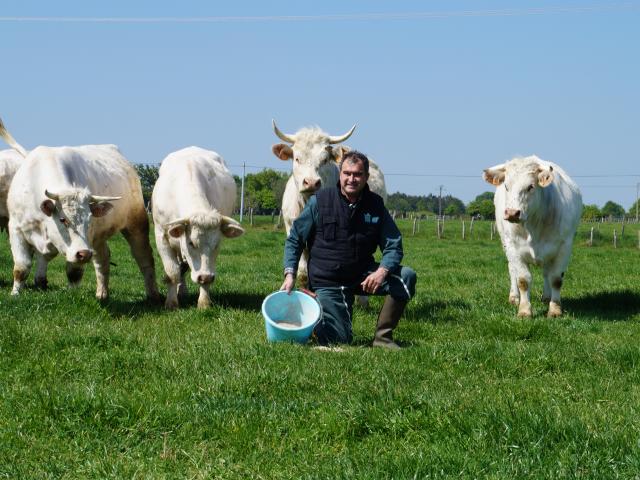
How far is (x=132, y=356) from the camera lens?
270 inches

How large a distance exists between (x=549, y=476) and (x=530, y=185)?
7056mm

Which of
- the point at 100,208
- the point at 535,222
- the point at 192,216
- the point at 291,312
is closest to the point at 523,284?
the point at 535,222

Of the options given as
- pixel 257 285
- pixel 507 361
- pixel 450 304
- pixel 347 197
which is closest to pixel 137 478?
pixel 507 361

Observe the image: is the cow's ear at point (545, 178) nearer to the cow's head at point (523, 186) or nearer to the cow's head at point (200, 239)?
the cow's head at point (523, 186)

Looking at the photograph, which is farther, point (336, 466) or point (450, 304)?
point (450, 304)

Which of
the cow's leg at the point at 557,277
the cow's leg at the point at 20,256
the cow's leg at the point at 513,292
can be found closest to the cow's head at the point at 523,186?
the cow's leg at the point at 557,277

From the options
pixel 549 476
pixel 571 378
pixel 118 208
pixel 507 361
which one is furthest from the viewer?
pixel 118 208

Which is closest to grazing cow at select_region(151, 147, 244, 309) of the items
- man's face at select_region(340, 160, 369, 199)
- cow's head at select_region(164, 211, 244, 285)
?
cow's head at select_region(164, 211, 244, 285)

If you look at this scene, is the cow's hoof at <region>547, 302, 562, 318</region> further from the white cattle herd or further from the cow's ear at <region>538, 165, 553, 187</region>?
the cow's ear at <region>538, 165, 553, 187</region>

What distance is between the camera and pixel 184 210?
10.7m

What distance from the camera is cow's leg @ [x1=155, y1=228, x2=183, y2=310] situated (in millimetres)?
11000

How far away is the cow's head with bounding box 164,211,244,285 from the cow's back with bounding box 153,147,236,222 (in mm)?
205

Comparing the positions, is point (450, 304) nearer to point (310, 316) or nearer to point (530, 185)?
point (530, 185)

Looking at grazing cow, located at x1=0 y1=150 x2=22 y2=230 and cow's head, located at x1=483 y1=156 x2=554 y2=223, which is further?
grazing cow, located at x1=0 y1=150 x2=22 y2=230
